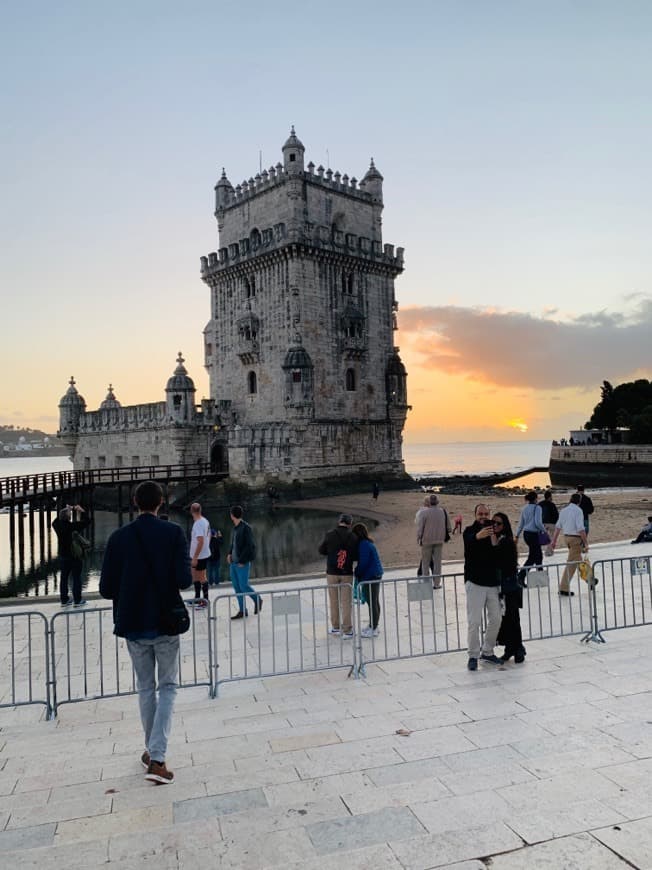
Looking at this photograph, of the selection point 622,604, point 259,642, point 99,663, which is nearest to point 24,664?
point 99,663

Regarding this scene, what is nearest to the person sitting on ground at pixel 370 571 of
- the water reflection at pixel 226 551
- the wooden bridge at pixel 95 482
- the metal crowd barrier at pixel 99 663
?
the metal crowd barrier at pixel 99 663

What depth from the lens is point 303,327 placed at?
39719mm

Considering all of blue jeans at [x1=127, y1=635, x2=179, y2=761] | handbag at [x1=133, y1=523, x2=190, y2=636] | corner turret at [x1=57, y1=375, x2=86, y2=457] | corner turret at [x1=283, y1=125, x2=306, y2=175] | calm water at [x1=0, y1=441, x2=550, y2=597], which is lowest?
calm water at [x1=0, y1=441, x2=550, y2=597]

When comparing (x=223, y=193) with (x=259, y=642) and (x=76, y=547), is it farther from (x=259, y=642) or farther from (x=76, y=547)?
(x=259, y=642)

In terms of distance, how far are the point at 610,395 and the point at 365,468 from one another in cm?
4778

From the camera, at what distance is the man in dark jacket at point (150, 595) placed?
15.7 feet

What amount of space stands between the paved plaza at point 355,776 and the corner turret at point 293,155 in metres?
38.1

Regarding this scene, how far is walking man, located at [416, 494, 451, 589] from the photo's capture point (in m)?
11.5

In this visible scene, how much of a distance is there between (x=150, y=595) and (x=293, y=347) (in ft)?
115

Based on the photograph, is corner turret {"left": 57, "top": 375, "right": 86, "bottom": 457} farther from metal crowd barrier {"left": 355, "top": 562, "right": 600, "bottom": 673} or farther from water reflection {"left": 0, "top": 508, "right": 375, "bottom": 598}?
metal crowd barrier {"left": 355, "top": 562, "right": 600, "bottom": 673}

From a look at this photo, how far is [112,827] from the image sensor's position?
4.12 m

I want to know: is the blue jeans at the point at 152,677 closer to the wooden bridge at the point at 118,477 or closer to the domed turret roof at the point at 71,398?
the wooden bridge at the point at 118,477

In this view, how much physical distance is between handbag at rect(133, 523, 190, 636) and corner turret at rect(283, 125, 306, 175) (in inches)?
1535

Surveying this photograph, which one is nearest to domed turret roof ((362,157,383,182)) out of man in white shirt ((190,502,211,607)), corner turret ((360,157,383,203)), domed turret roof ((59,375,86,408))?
corner turret ((360,157,383,203))
